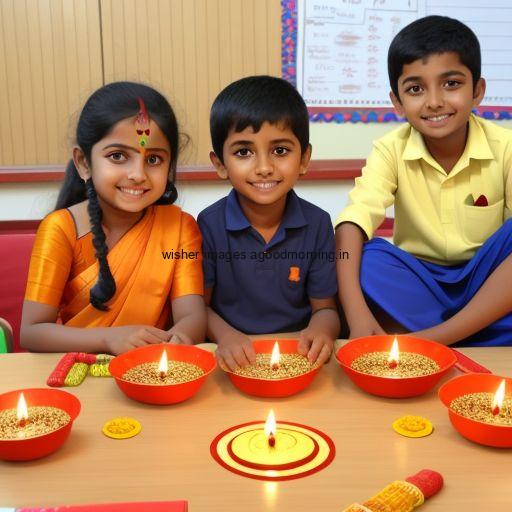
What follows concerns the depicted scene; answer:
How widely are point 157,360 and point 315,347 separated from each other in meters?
0.26

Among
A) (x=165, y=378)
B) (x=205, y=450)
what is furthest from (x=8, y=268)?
(x=205, y=450)

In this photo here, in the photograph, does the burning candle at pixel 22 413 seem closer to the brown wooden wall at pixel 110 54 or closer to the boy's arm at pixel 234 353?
the boy's arm at pixel 234 353

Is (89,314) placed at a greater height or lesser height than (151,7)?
lesser

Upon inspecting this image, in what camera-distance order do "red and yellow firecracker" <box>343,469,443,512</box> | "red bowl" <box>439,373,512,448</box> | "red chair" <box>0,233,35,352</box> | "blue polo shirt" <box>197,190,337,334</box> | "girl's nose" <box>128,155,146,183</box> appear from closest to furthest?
"red and yellow firecracker" <box>343,469,443,512</box> → "red bowl" <box>439,373,512,448</box> → "girl's nose" <box>128,155,146,183</box> → "blue polo shirt" <box>197,190,337,334</box> → "red chair" <box>0,233,35,352</box>

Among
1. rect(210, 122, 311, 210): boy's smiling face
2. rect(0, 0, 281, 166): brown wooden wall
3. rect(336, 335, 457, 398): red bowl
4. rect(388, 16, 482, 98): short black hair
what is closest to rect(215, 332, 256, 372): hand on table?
rect(336, 335, 457, 398): red bowl

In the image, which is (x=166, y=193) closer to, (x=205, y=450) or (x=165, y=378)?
(x=165, y=378)

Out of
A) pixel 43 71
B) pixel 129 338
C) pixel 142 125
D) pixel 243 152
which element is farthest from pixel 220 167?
pixel 43 71

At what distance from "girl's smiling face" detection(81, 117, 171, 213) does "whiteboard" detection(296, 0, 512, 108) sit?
1.54 meters

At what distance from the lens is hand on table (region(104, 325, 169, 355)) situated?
1.12 metres

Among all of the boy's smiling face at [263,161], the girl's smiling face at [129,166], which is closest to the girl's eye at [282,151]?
the boy's smiling face at [263,161]

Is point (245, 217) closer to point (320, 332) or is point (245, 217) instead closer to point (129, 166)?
point (129, 166)

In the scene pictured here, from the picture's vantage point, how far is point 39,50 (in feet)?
8.48

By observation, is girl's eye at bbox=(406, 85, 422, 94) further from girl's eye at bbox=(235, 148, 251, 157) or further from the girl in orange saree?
the girl in orange saree

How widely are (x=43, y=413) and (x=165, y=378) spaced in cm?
18
